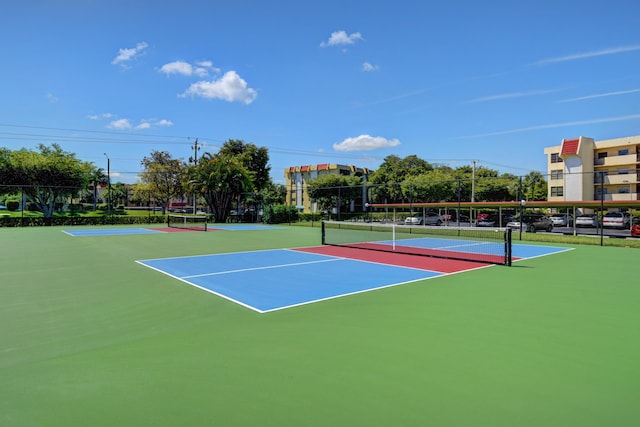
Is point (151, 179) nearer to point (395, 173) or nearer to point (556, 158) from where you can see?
point (395, 173)

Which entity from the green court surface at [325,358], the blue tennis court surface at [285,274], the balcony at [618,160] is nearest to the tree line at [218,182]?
the balcony at [618,160]

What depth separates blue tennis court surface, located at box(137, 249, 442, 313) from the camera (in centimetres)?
675

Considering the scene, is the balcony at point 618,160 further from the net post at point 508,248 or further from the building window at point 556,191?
the net post at point 508,248

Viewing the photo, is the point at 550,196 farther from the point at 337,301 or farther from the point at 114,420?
the point at 114,420

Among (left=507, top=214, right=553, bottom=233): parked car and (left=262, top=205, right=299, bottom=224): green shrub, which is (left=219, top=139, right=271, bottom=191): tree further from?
(left=507, top=214, right=553, bottom=233): parked car

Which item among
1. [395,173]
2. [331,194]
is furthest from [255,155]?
[395,173]

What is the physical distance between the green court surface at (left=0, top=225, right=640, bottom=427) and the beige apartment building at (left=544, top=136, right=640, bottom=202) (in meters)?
43.5

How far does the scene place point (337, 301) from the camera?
6395 millimetres

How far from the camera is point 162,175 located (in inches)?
1662

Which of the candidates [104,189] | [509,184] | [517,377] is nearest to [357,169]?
A: [509,184]

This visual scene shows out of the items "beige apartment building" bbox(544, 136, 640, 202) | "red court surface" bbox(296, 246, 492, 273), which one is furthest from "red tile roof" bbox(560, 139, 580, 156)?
"red court surface" bbox(296, 246, 492, 273)

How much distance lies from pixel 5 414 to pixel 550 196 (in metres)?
53.2

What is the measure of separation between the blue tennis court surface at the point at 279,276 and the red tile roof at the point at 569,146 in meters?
44.1

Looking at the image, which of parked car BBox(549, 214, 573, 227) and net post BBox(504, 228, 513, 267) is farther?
parked car BBox(549, 214, 573, 227)
